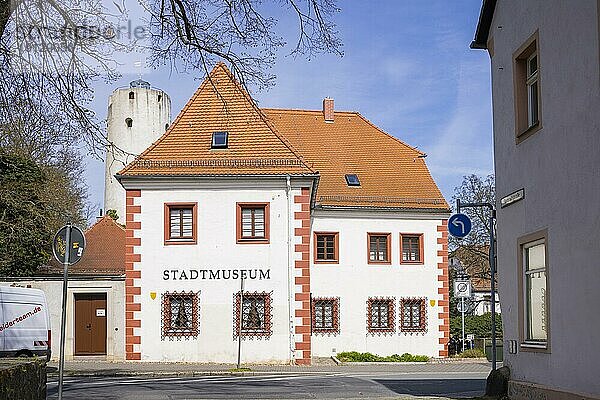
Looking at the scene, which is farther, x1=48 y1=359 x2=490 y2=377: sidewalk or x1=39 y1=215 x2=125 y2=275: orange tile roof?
x1=39 y1=215 x2=125 y2=275: orange tile roof

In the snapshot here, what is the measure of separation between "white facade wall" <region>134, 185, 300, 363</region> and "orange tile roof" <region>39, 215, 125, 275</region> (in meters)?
6.03

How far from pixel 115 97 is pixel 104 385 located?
51.2 m

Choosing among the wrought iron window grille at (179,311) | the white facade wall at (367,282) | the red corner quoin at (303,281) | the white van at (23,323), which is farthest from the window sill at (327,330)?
the white van at (23,323)

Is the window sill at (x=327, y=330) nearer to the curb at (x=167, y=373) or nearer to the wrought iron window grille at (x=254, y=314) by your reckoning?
the wrought iron window grille at (x=254, y=314)

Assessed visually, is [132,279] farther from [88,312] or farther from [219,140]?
[219,140]

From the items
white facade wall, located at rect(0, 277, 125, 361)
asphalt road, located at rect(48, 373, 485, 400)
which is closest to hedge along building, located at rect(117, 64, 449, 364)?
white facade wall, located at rect(0, 277, 125, 361)

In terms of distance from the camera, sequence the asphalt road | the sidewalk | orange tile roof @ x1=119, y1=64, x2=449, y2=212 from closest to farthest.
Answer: the asphalt road → the sidewalk → orange tile roof @ x1=119, y1=64, x2=449, y2=212

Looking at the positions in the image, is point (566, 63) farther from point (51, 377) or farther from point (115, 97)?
point (115, 97)

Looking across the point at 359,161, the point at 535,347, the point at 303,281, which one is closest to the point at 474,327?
the point at 359,161

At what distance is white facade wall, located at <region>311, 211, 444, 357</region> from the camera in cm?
4103

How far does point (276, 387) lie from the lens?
22.3 m

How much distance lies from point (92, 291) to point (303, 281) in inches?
313

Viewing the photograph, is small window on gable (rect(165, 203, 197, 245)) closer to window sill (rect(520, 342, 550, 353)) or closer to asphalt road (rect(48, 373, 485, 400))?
asphalt road (rect(48, 373, 485, 400))

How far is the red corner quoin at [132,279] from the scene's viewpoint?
34.6m
